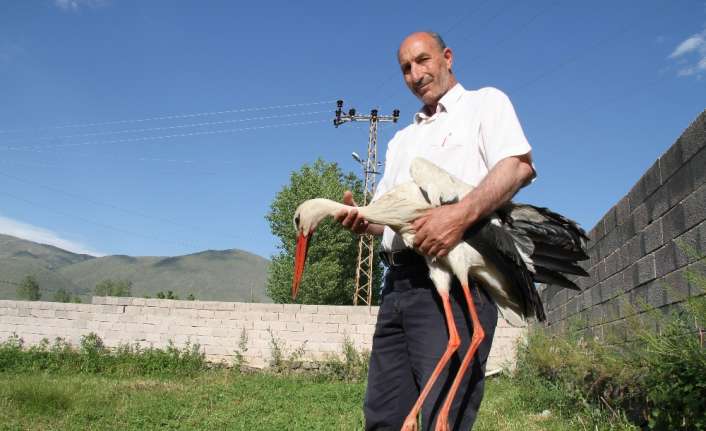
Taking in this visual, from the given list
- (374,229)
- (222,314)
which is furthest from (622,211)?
(222,314)

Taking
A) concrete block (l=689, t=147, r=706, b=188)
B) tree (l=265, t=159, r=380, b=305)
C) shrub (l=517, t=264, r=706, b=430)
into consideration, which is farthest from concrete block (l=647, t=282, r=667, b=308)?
tree (l=265, t=159, r=380, b=305)

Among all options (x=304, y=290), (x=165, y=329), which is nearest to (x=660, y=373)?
(x=165, y=329)

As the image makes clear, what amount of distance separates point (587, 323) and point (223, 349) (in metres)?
7.55

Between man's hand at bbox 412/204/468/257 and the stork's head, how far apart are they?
2.11 feet

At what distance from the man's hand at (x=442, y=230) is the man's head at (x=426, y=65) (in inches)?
27.0

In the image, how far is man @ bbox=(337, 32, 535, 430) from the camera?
2.23 m

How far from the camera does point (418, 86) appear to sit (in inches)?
106

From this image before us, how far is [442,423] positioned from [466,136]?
1.19 m

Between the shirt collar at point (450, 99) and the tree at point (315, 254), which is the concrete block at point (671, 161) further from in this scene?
the tree at point (315, 254)

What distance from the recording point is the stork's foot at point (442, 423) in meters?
2.14

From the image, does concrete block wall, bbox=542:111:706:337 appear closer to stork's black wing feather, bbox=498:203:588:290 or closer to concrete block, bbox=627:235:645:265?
concrete block, bbox=627:235:645:265

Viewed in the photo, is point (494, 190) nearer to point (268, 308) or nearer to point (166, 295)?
point (268, 308)

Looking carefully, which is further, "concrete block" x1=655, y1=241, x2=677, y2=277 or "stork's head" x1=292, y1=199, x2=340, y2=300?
"concrete block" x1=655, y1=241, x2=677, y2=277

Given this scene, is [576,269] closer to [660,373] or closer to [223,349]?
[660,373]
